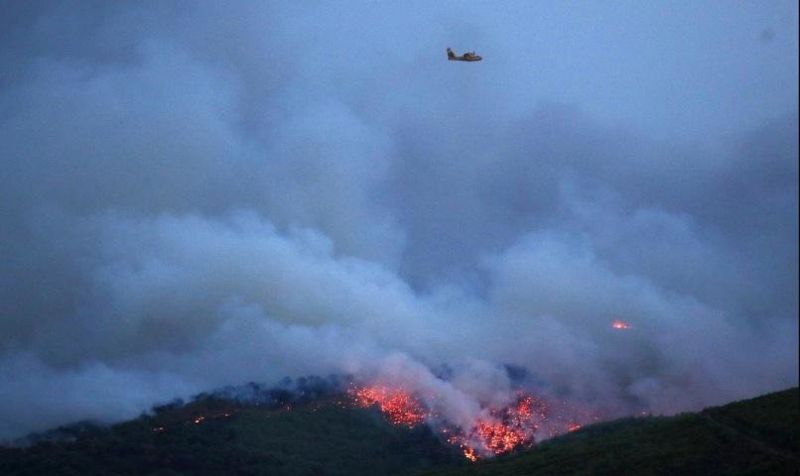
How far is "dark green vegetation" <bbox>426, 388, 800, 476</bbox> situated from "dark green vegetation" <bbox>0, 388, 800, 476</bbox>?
11 centimetres

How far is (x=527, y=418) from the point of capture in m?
117

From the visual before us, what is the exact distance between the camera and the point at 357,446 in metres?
98.7

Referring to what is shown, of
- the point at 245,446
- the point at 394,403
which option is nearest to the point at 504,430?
the point at 394,403

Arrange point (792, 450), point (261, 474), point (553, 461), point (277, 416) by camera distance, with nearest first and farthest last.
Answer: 1. point (792, 450)
2. point (553, 461)
3. point (261, 474)
4. point (277, 416)

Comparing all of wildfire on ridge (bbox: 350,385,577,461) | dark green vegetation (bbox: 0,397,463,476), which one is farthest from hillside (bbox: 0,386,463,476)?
wildfire on ridge (bbox: 350,385,577,461)

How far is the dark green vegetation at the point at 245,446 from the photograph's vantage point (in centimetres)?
8731

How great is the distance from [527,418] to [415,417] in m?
19.4

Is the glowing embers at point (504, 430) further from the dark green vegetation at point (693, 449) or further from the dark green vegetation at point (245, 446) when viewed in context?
the dark green vegetation at point (693, 449)

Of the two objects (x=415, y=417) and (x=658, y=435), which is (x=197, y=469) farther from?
(x=658, y=435)

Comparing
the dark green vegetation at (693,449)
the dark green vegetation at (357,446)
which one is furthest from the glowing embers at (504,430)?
the dark green vegetation at (693,449)

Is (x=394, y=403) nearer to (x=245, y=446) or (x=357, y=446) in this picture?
(x=357, y=446)

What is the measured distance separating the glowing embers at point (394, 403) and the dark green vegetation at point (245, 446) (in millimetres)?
2527

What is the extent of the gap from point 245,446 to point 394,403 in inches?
1128

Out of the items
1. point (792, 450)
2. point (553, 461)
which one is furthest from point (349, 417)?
point (792, 450)
